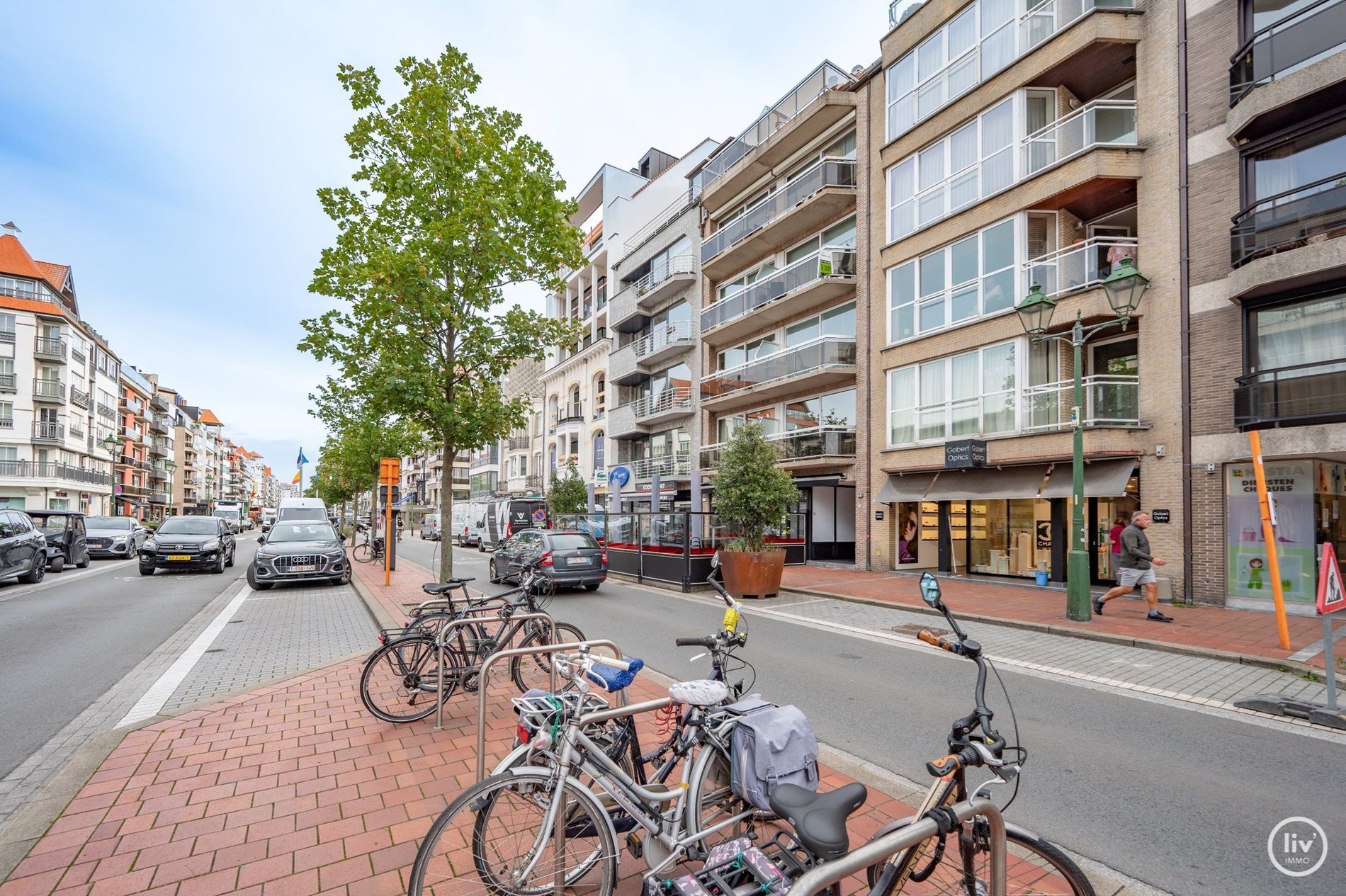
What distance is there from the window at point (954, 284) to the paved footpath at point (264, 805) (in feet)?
50.1

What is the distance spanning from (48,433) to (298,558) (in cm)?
4892

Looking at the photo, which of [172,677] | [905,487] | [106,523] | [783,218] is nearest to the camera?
[172,677]

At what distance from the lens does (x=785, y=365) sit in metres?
23.2

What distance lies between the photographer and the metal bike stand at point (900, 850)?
1435 millimetres

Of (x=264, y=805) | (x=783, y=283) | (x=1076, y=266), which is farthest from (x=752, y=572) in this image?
(x=783, y=283)

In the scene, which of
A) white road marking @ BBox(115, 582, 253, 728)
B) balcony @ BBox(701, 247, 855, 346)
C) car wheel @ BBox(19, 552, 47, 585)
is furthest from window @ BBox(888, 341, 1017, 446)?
car wheel @ BBox(19, 552, 47, 585)

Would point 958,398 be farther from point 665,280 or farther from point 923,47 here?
point 665,280

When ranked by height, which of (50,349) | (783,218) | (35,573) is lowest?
(35,573)

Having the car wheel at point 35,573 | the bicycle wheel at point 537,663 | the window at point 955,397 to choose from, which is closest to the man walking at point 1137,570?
the window at point 955,397

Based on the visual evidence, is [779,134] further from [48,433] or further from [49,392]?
[48,433]

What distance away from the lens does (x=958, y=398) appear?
17.2 metres

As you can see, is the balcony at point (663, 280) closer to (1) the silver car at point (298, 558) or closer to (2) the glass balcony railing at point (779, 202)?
(2) the glass balcony railing at point (779, 202)

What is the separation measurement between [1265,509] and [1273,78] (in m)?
8.94

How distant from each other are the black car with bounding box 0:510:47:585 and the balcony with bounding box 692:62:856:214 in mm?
24308
